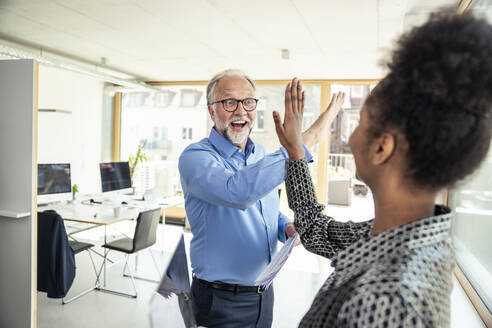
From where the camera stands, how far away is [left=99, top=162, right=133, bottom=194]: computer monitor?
485 centimetres

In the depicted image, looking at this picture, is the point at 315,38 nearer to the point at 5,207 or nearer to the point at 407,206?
the point at 5,207

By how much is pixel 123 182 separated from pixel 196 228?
4027 millimetres

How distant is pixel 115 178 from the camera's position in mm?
5004

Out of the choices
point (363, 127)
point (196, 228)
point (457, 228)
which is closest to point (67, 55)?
point (196, 228)

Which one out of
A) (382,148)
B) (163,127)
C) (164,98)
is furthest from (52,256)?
(164,98)

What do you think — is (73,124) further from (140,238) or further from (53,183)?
(140,238)

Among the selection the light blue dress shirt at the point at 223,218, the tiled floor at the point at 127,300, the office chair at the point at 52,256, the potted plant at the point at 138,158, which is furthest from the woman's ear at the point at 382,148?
the potted plant at the point at 138,158

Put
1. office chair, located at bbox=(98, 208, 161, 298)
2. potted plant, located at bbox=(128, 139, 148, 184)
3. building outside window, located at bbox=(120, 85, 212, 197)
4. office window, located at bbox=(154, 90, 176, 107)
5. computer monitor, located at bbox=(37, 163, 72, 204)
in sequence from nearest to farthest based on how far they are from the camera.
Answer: office chair, located at bbox=(98, 208, 161, 298) → computer monitor, located at bbox=(37, 163, 72, 204) → potted plant, located at bbox=(128, 139, 148, 184) → building outside window, located at bbox=(120, 85, 212, 197) → office window, located at bbox=(154, 90, 176, 107)

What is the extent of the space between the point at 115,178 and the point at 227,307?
4.06 m

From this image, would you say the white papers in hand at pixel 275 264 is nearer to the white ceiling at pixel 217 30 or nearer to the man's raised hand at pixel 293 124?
the man's raised hand at pixel 293 124

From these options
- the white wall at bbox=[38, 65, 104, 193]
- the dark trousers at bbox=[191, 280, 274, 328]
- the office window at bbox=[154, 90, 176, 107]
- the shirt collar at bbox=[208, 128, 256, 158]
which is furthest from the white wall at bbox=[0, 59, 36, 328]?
the office window at bbox=[154, 90, 176, 107]

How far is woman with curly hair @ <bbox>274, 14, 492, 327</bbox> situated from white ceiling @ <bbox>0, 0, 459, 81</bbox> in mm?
2458

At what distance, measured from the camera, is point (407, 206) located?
23.2 inches

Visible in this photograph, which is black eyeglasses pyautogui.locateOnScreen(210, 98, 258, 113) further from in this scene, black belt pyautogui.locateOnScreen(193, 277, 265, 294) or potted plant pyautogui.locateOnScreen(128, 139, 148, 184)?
potted plant pyautogui.locateOnScreen(128, 139, 148, 184)
